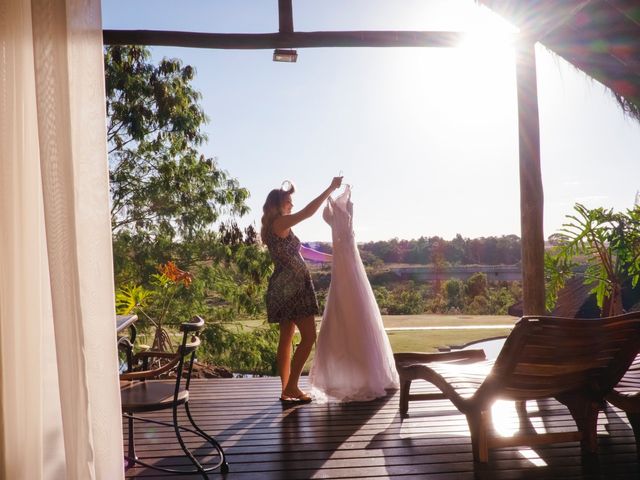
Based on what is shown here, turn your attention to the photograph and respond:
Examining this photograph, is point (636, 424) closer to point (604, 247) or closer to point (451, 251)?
point (604, 247)

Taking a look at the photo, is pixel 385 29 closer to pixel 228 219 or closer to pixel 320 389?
pixel 320 389

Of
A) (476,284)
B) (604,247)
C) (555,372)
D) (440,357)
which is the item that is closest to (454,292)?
(476,284)

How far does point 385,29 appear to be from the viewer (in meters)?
4.63

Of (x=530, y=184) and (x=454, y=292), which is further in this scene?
(x=454, y=292)

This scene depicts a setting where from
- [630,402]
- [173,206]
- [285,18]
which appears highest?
[285,18]

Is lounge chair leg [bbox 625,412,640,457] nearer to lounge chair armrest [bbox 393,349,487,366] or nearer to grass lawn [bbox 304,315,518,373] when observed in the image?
lounge chair armrest [bbox 393,349,487,366]

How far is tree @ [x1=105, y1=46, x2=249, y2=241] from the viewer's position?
8734 millimetres

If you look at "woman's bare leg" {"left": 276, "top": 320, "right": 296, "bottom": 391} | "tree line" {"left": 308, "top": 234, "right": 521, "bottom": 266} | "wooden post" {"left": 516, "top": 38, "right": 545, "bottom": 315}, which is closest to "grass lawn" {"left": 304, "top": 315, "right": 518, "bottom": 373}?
"tree line" {"left": 308, "top": 234, "right": 521, "bottom": 266}

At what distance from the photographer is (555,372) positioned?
304 centimetres

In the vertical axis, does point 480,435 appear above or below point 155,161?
below

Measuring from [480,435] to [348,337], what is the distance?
161cm

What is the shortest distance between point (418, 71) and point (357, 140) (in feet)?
22.0

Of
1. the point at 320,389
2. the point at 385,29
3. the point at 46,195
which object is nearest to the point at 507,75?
the point at 385,29

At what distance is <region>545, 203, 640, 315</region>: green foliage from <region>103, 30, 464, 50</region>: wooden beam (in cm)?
220
